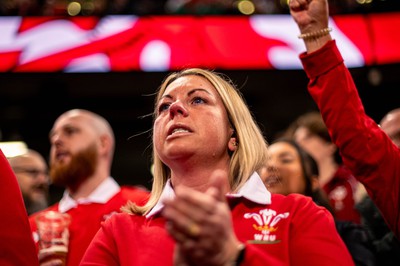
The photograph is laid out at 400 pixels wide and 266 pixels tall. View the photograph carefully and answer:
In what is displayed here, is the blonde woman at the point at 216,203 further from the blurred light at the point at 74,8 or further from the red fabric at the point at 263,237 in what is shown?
the blurred light at the point at 74,8

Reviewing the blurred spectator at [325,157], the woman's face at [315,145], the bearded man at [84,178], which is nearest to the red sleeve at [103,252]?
the bearded man at [84,178]

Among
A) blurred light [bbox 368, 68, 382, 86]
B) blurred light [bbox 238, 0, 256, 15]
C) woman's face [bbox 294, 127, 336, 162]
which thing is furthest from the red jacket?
blurred light [bbox 368, 68, 382, 86]

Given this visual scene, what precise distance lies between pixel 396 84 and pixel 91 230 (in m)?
6.57

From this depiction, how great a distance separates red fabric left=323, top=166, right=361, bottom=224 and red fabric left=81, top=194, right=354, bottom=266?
1.83m

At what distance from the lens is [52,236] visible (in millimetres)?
2592

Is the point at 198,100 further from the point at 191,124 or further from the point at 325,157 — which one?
the point at 325,157

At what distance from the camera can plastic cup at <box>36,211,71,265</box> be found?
2.53 meters

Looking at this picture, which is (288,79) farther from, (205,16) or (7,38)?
(7,38)

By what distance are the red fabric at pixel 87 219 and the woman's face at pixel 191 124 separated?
0.77 meters

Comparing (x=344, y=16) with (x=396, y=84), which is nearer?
(x=344, y=16)

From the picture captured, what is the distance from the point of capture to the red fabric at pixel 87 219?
301 centimetres

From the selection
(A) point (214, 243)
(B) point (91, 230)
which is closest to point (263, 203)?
(A) point (214, 243)

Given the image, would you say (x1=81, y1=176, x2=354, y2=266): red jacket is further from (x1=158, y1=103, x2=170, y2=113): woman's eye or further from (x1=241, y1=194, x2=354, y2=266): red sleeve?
(x1=158, y1=103, x2=170, y2=113): woman's eye

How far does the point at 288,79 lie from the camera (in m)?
8.77
